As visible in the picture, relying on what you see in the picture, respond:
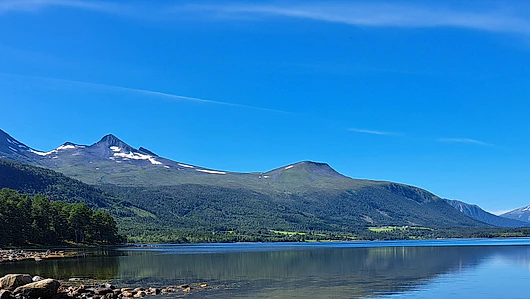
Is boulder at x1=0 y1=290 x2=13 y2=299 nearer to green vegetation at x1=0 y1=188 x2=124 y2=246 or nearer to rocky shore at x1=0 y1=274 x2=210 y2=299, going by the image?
rocky shore at x1=0 y1=274 x2=210 y2=299

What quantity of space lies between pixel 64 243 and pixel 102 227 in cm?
1960

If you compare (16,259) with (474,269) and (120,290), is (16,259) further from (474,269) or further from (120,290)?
(474,269)

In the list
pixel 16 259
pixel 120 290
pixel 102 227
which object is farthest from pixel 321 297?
pixel 102 227

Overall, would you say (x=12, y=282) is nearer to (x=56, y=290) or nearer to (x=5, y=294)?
(x=5, y=294)

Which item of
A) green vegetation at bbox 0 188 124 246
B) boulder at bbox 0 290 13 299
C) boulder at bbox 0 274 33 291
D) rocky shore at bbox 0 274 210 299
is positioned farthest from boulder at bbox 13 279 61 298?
green vegetation at bbox 0 188 124 246

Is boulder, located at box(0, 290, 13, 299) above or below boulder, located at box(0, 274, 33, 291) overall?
below

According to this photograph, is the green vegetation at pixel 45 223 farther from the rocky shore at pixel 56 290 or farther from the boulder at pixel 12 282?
the boulder at pixel 12 282

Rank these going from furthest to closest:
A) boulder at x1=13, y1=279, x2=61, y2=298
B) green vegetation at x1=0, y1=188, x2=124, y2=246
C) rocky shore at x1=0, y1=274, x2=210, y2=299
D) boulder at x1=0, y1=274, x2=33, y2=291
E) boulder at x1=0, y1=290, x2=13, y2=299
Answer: green vegetation at x1=0, y1=188, x2=124, y2=246 → boulder at x1=0, y1=274, x2=33, y2=291 → rocky shore at x1=0, y1=274, x2=210, y2=299 → boulder at x1=13, y1=279, x2=61, y2=298 → boulder at x1=0, y1=290, x2=13, y2=299

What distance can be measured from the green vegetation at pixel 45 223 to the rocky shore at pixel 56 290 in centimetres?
6724

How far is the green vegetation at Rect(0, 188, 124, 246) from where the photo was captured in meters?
111

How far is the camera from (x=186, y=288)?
51.4m

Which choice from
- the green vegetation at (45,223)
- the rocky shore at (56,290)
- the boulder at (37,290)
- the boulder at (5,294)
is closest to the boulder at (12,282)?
the rocky shore at (56,290)

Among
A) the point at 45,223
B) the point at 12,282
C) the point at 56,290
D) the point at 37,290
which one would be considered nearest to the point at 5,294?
the point at 37,290

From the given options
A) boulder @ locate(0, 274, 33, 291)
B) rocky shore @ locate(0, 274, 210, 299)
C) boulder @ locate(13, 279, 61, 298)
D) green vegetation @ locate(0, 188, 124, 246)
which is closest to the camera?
boulder @ locate(13, 279, 61, 298)
